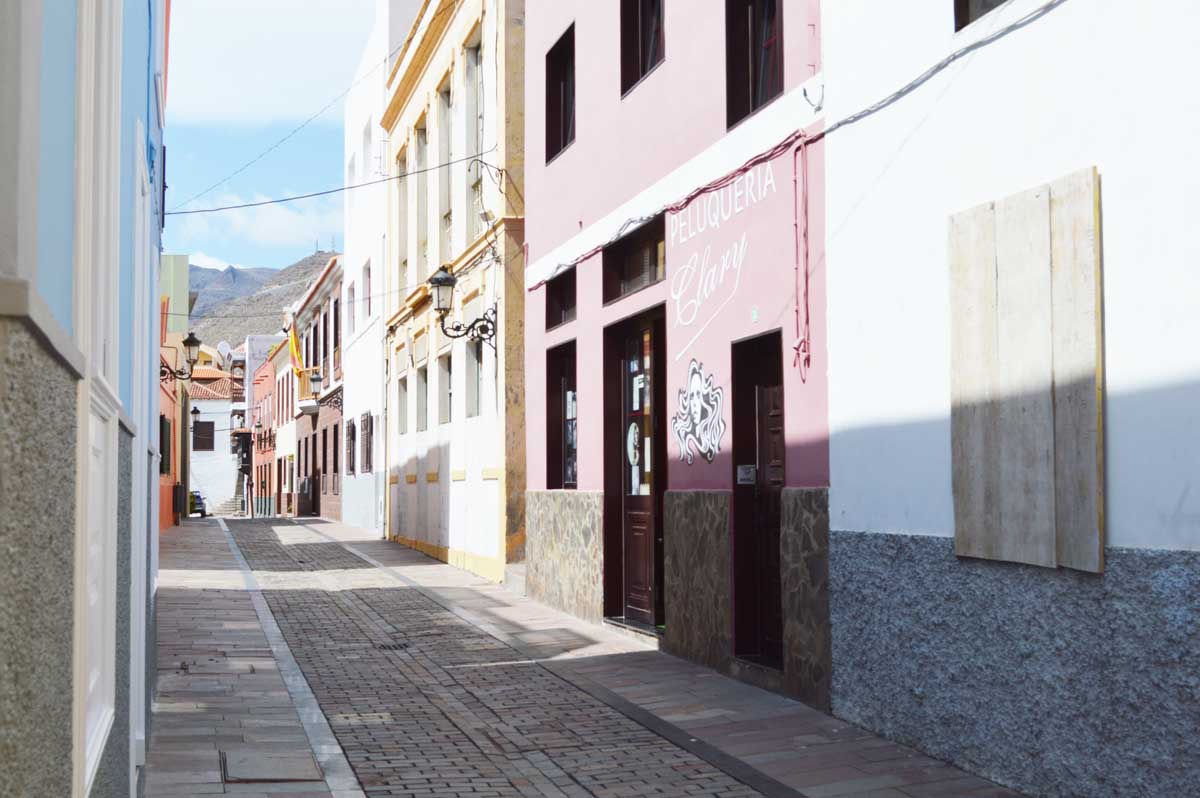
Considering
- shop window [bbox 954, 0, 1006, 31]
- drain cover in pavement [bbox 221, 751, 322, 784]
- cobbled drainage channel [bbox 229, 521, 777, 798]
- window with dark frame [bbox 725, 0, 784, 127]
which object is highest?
window with dark frame [bbox 725, 0, 784, 127]

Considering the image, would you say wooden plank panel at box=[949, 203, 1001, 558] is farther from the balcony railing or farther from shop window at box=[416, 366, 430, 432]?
the balcony railing

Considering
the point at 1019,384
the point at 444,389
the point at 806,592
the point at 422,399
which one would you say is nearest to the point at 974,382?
the point at 1019,384

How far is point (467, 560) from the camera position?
17859 mm

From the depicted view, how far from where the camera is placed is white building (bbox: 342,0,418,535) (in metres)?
26.5

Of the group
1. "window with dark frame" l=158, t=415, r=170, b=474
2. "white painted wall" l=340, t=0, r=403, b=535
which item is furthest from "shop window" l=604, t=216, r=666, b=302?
"white painted wall" l=340, t=0, r=403, b=535

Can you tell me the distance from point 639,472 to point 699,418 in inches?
78.4

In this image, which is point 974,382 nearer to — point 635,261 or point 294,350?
point 635,261

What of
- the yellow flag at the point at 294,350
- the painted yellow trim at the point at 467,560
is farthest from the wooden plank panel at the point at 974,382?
the yellow flag at the point at 294,350

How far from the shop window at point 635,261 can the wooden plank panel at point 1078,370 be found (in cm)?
532

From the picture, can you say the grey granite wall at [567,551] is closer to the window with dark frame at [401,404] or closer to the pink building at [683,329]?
the pink building at [683,329]

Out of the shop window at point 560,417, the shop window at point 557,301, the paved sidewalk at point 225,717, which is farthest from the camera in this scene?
the shop window at point 557,301

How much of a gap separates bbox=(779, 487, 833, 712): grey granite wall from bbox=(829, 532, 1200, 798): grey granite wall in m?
0.15

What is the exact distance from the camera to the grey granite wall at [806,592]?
25.0 feet

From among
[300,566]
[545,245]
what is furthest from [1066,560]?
[300,566]
